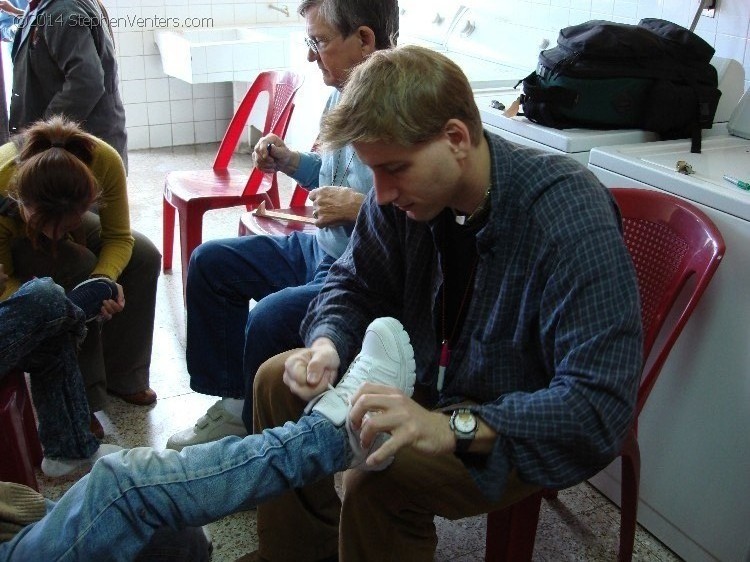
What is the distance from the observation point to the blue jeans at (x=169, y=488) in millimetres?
1219

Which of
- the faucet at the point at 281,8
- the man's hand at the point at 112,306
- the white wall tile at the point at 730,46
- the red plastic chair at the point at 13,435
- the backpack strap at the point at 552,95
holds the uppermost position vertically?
the white wall tile at the point at 730,46

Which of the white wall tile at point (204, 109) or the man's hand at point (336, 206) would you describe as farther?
the white wall tile at point (204, 109)

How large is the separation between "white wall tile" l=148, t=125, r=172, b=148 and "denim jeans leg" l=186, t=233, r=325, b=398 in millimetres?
3194

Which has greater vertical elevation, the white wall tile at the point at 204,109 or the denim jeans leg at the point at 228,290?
the denim jeans leg at the point at 228,290

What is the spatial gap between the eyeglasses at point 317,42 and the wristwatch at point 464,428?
3.85 feet

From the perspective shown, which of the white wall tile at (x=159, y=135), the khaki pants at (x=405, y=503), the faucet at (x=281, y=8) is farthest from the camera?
the white wall tile at (x=159, y=135)

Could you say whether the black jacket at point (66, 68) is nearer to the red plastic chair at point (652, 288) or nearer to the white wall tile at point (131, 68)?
the red plastic chair at point (652, 288)

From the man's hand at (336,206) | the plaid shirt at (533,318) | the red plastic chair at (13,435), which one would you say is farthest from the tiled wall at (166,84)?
the plaid shirt at (533,318)

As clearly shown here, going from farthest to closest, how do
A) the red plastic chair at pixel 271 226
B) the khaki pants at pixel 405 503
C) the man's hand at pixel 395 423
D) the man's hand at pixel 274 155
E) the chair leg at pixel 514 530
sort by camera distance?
the red plastic chair at pixel 271 226 < the man's hand at pixel 274 155 < the chair leg at pixel 514 530 < the khaki pants at pixel 405 503 < the man's hand at pixel 395 423

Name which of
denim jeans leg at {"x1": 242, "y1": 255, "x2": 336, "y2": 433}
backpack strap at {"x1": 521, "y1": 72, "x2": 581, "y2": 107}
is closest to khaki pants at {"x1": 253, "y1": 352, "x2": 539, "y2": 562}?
denim jeans leg at {"x1": 242, "y1": 255, "x2": 336, "y2": 433}

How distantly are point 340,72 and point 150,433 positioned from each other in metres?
1.13

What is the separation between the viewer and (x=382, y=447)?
1167 mm

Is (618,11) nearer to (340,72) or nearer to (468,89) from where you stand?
(340,72)

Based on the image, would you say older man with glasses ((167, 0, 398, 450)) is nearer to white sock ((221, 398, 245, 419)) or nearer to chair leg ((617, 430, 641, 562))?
white sock ((221, 398, 245, 419))
